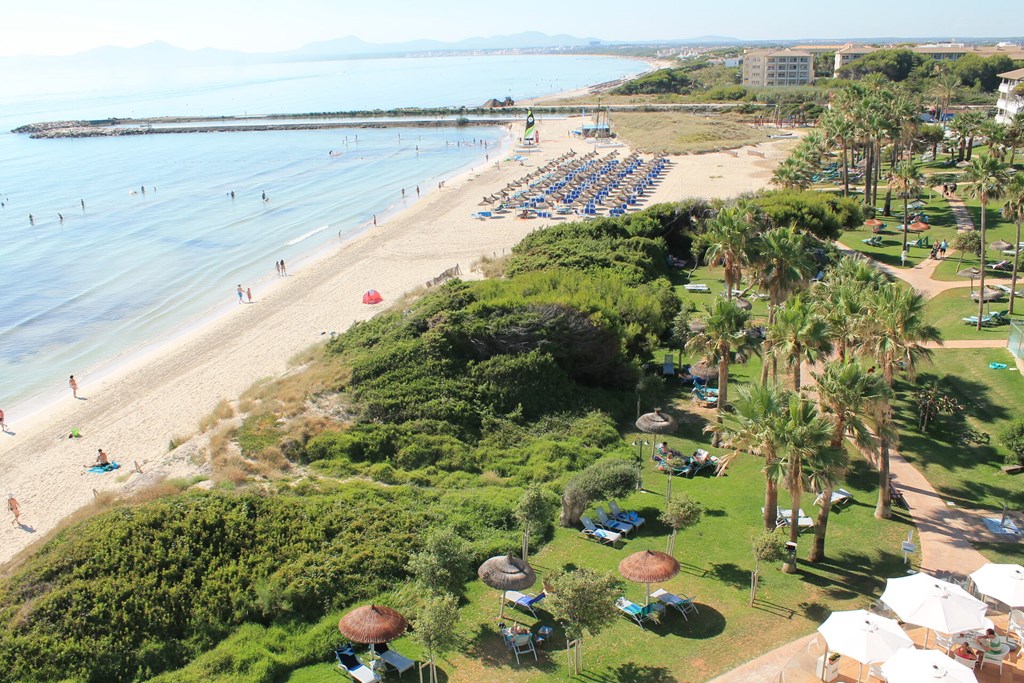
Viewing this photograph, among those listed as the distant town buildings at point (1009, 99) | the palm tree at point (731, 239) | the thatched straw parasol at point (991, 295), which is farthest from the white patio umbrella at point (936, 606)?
the distant town buildings at point (1009, 99)

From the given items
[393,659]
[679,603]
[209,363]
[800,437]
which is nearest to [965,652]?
[800,437]

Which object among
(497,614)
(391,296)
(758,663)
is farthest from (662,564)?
(391,296)

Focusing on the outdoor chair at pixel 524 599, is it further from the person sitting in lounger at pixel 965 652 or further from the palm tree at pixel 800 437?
the person sitting in lounger at pixel 965 652

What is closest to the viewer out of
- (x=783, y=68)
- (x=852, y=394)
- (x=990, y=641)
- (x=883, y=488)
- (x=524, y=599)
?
(x=990, y=641)

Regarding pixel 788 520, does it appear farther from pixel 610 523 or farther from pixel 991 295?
pixel 991 295

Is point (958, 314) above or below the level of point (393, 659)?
above

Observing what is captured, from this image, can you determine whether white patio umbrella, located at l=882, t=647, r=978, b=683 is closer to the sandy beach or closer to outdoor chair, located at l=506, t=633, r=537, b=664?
outdoor chair, located at l=506, t=633, r=537, b=664

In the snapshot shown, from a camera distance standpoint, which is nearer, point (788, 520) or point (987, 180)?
point (788, 520)
